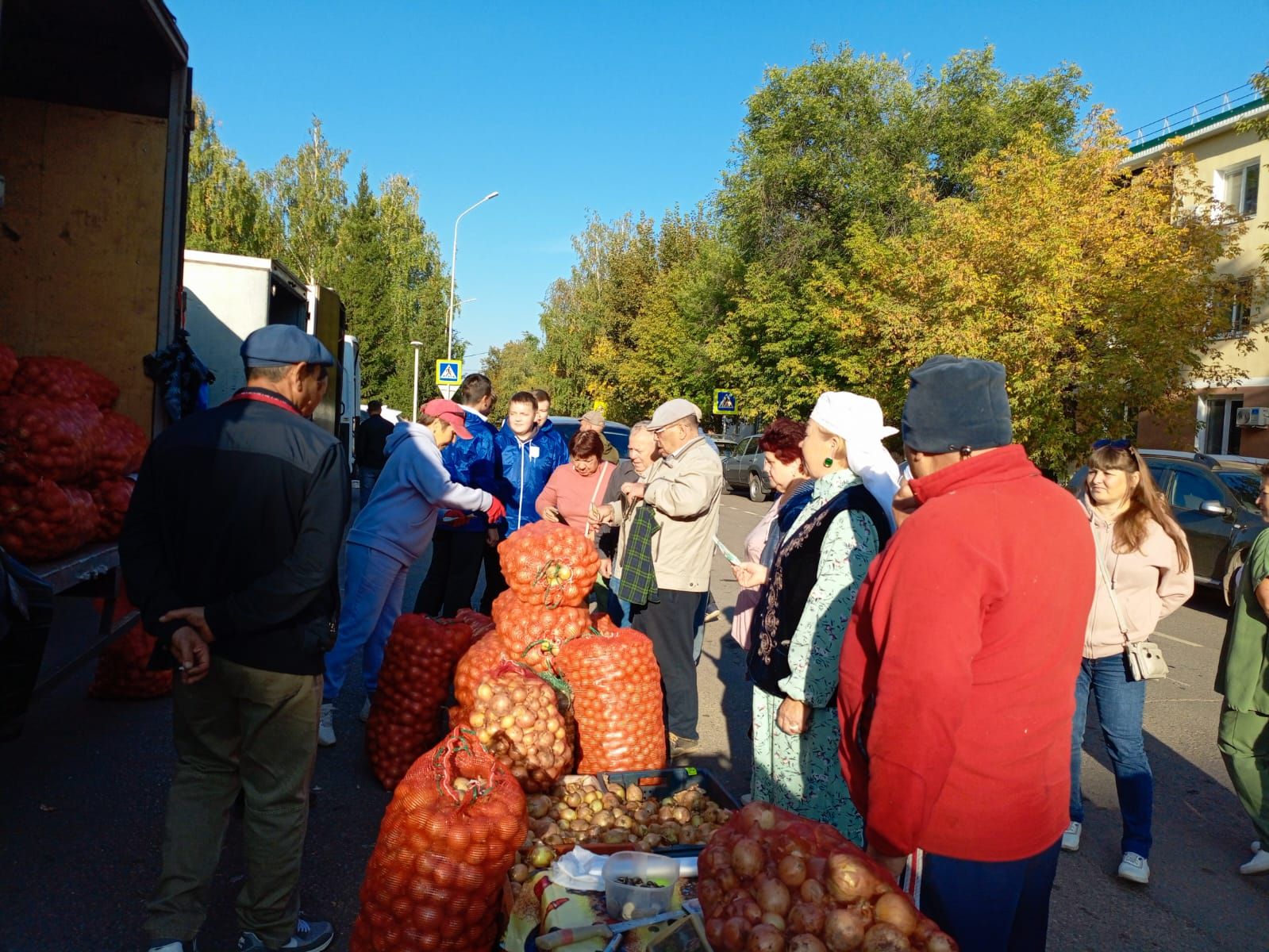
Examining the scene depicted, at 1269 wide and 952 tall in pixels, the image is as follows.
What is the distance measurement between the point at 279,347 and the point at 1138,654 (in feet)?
12.4

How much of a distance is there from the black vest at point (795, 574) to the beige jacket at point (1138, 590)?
1.60m

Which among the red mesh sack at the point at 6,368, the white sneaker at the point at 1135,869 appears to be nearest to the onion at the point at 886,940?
the white sneaker at the point at 1135,869

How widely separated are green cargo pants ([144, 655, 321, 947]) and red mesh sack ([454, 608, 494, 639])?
162cm

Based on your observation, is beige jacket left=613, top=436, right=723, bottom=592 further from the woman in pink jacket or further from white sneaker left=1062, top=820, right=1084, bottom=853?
white sneaker left=1062, top=820, right=1084, bottom=853

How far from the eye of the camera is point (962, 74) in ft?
91.2

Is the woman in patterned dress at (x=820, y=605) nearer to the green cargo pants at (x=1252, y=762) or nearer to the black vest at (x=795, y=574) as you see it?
the black vest at (x=795, y=574)

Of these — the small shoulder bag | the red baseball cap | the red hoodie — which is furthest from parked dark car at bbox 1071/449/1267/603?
the red hoodie

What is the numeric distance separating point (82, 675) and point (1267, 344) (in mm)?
28033

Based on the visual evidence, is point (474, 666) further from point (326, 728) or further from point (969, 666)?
point (969, 666)

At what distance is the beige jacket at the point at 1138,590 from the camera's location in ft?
13.5

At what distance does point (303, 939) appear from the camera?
318 centimetres

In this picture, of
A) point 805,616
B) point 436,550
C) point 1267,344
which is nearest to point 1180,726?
point 805,616

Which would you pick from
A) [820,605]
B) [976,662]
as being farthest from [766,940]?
[820,605]

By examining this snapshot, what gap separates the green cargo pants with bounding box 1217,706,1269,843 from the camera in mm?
3928
